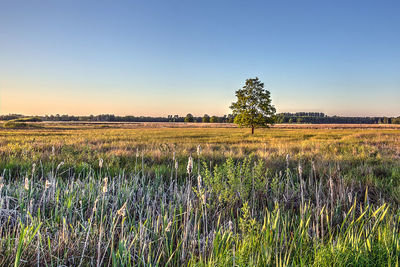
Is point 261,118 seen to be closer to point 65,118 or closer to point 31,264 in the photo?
point 31,264

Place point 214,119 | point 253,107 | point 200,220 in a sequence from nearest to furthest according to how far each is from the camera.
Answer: point 200,220 → point 253,107 → point 214,119

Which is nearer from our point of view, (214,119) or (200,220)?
(200,220)

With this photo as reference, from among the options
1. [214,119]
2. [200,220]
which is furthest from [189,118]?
[200,220]

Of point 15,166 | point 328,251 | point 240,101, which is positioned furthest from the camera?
point 240,101

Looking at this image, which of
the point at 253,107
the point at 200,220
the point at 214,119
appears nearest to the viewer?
the point at 200,220

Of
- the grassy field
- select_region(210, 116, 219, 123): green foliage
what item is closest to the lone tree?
the grassy field

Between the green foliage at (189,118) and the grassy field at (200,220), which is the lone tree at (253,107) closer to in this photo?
the grassy field at (200,220)

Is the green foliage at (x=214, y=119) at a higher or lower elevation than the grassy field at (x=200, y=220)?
higher

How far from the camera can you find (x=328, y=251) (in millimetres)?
1932

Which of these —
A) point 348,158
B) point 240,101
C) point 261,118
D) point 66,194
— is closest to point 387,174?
point 348,158

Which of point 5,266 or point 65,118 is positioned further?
point 65,118

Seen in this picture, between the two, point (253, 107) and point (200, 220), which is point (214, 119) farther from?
point (200, 220)

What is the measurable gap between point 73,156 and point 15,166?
1565 millimetres

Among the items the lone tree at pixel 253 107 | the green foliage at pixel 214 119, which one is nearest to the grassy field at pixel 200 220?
the lone tree at pixel 253 107
